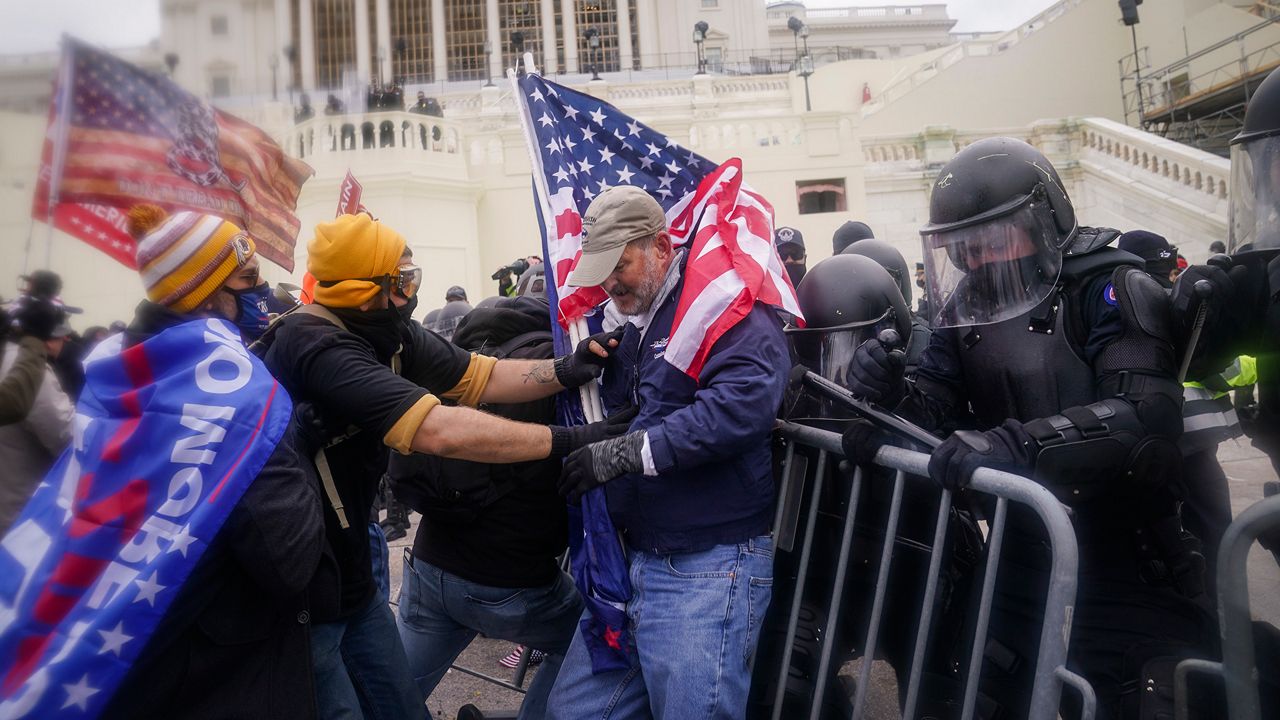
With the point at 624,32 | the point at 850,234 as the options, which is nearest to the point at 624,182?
the point at 850,234

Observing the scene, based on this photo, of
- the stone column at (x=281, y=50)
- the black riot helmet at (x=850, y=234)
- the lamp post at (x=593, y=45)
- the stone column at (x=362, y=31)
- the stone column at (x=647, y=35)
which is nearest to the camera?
the stone column at (x=281, y=50)

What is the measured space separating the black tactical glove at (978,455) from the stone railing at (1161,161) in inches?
569

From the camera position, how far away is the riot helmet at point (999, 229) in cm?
241

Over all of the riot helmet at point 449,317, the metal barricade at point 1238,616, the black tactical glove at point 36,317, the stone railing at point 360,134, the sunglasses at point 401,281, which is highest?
the stone railing at point 360,134

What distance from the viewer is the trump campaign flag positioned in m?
2.32

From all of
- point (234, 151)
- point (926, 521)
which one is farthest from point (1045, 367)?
point (234, 151)

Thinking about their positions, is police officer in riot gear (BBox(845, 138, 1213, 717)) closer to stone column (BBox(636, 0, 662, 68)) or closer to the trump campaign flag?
the trump campaign flag

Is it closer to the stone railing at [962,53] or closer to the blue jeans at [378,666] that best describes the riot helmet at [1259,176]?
the blue jeans at [378,666]

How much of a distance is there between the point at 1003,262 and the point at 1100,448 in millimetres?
672

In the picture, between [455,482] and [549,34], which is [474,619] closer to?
[455,482]

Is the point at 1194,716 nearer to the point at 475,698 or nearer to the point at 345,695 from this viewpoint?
the point at 345,695

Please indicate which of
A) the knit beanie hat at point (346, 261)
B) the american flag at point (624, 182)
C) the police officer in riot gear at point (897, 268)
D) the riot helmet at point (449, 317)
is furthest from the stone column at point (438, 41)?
the knit beanie hat at point (346, 261)

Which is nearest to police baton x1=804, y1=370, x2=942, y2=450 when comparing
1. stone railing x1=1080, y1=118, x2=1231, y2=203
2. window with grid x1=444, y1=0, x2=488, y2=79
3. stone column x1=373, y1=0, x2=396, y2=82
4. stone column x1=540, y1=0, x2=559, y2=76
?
stone railing x1=1080, y1=118, x2=1231, y2=203

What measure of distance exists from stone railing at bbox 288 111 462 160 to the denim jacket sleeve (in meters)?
14.9
